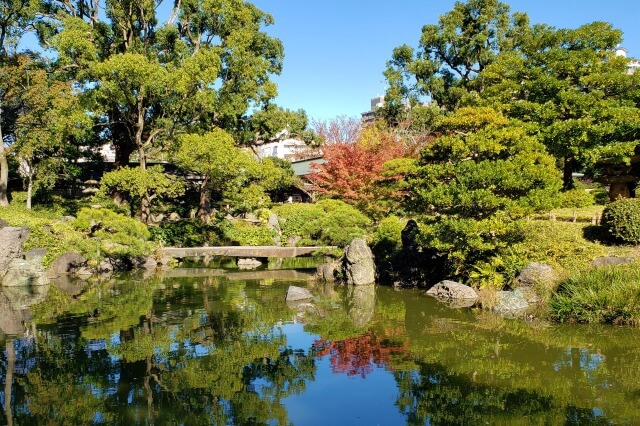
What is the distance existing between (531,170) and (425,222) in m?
2.54

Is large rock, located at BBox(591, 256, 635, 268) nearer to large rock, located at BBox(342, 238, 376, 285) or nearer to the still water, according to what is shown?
the still water

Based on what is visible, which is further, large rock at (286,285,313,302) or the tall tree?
the tall tree

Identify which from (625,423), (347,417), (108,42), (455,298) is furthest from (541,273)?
(108,42)

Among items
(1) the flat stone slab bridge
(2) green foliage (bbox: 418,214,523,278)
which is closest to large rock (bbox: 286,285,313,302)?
(2) green foliage (bbox: 418,214,523,278)

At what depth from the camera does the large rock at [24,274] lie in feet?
43.8

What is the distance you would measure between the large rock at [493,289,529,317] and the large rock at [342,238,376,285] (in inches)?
153

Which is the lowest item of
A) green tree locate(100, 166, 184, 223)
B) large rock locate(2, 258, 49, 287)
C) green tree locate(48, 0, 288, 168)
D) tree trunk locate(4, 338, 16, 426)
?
tree trunk locate(4, 338, 16, 426)

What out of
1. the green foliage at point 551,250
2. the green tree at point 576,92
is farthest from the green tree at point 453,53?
the green foliage at point 551,250

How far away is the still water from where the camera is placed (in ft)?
18.0

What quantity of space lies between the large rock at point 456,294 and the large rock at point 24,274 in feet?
34.4

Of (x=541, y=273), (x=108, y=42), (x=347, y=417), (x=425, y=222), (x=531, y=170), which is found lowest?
(x=347, y=417)

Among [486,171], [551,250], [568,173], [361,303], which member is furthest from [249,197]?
[568,173]

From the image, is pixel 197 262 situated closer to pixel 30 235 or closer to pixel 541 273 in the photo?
pixel 30 235

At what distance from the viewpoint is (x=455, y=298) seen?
10.9m
